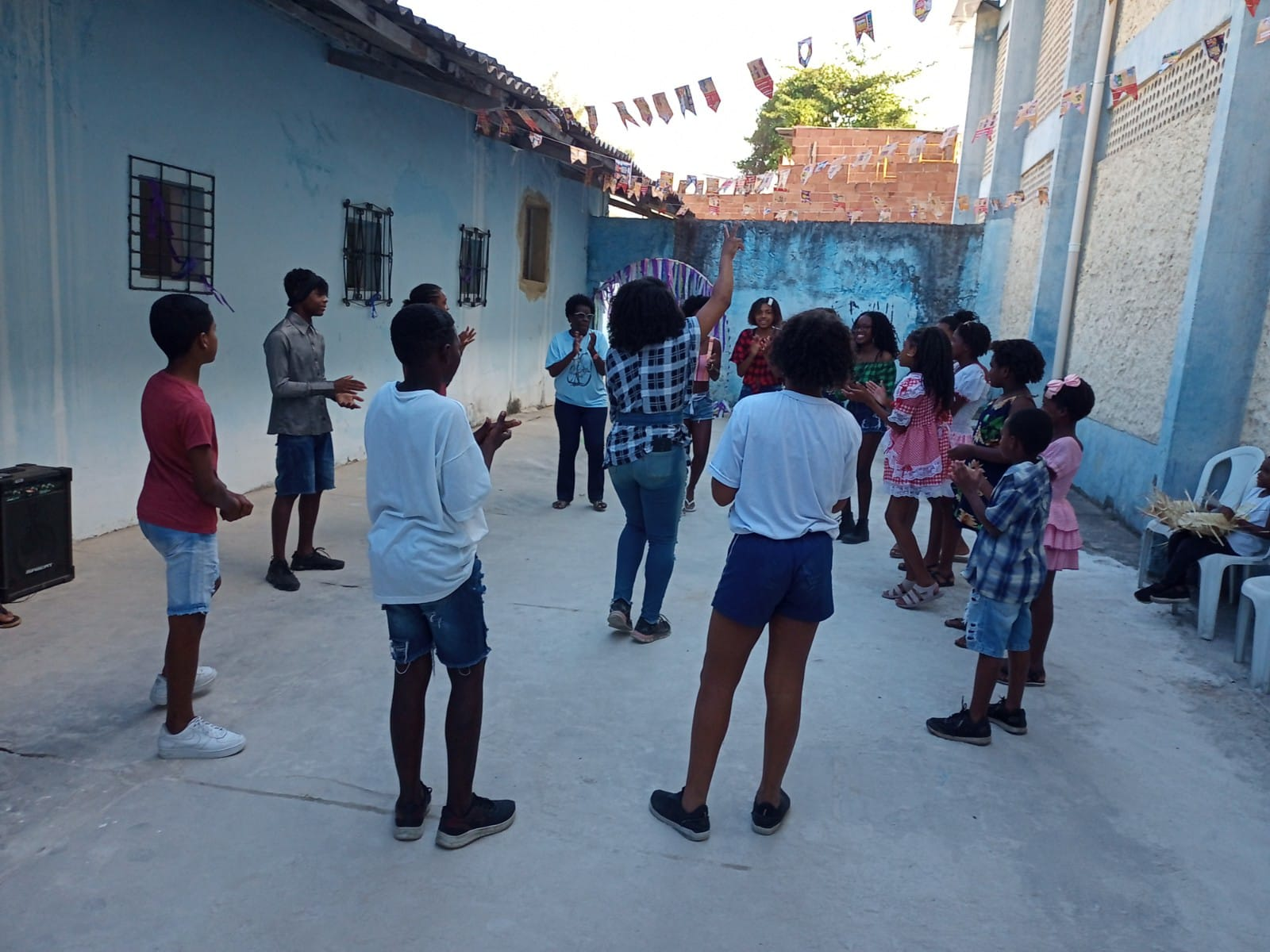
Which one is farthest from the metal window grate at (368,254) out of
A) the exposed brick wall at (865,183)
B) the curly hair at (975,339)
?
the exposed brick wall at (865,183)

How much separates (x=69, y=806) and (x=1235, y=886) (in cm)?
333

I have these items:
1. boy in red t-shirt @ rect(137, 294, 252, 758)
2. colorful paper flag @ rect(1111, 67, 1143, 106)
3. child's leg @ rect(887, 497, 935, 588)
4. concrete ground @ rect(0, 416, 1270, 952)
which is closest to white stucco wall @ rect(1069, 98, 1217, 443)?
colorful paper flag @ rect(1111, 67, 1143, 106)

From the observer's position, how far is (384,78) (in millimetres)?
7527

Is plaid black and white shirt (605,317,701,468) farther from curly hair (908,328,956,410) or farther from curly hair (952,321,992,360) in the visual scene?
curly hair (952,321,992,360)

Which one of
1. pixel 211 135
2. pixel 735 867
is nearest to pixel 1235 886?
pixel 735 867

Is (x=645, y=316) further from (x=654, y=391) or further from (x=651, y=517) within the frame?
(x=651, y=517)

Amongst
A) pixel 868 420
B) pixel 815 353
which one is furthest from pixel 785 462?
pixel 868 420

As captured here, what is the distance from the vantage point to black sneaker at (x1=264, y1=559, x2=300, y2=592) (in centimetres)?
455

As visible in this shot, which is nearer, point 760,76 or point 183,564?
point 183,564

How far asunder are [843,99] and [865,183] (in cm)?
1213

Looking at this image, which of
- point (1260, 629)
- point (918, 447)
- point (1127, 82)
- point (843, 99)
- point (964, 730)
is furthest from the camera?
point (843, 99)

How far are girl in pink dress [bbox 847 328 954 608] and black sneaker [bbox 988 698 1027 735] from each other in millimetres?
1352

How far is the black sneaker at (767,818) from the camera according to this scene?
266cm

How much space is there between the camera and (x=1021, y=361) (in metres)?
4.18
